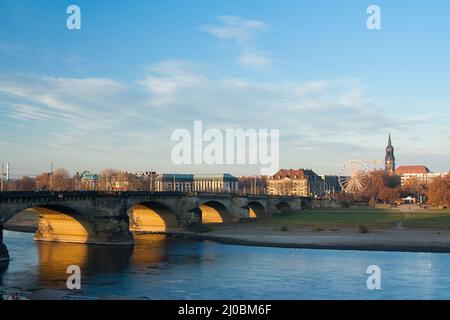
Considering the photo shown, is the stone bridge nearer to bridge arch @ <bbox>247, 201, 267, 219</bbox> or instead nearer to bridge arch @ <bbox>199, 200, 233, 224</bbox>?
bridge arch @ <bbox>199, 200, 233, 224</bbox>

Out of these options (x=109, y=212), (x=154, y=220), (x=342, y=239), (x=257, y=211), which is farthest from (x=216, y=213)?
(x=109, y=212)

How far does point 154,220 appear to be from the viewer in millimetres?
86750

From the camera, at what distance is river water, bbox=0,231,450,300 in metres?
34.8

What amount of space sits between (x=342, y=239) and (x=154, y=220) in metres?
32.0

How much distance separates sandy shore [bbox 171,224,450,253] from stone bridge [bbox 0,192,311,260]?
20.9 ft

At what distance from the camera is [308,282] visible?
3838 cm

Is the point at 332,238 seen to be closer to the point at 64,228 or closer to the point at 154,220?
the point at 154,220

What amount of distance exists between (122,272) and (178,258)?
10.2m

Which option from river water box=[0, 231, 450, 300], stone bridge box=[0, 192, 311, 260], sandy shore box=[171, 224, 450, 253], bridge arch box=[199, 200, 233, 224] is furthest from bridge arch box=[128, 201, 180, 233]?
river water box=[0, 231, 450, 300]

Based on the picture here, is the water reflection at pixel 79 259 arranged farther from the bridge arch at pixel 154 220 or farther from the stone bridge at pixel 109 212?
the bridge arch at pixel 154 220

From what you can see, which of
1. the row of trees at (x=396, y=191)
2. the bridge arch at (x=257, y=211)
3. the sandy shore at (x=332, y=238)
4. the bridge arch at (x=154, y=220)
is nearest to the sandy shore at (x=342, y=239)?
the sandy shore at (x=332, y=238)

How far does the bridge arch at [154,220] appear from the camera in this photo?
8475 cm
